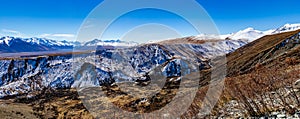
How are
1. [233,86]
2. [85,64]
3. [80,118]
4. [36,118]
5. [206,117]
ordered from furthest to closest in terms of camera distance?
[85,64] < [36,118] < [80,118] < [206,117] < [233,86]

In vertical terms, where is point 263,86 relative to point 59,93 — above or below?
above

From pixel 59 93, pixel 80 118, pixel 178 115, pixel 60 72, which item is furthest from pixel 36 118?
pixel 60 72

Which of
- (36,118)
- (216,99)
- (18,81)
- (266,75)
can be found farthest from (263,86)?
(18,81)

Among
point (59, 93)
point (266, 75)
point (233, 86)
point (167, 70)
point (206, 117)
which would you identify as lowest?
point (59, 93)

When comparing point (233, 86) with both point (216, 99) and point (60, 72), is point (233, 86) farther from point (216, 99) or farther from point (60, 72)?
point (60, 72)

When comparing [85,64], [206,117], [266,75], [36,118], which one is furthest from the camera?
[85,64]

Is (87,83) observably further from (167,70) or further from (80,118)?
(80,118)

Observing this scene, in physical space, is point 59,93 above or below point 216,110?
below

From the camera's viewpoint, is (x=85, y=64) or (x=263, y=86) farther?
(x=85, y=64)

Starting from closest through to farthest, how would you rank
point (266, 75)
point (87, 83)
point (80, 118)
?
point (266, 75), point (80, 118), point (87, 83)
